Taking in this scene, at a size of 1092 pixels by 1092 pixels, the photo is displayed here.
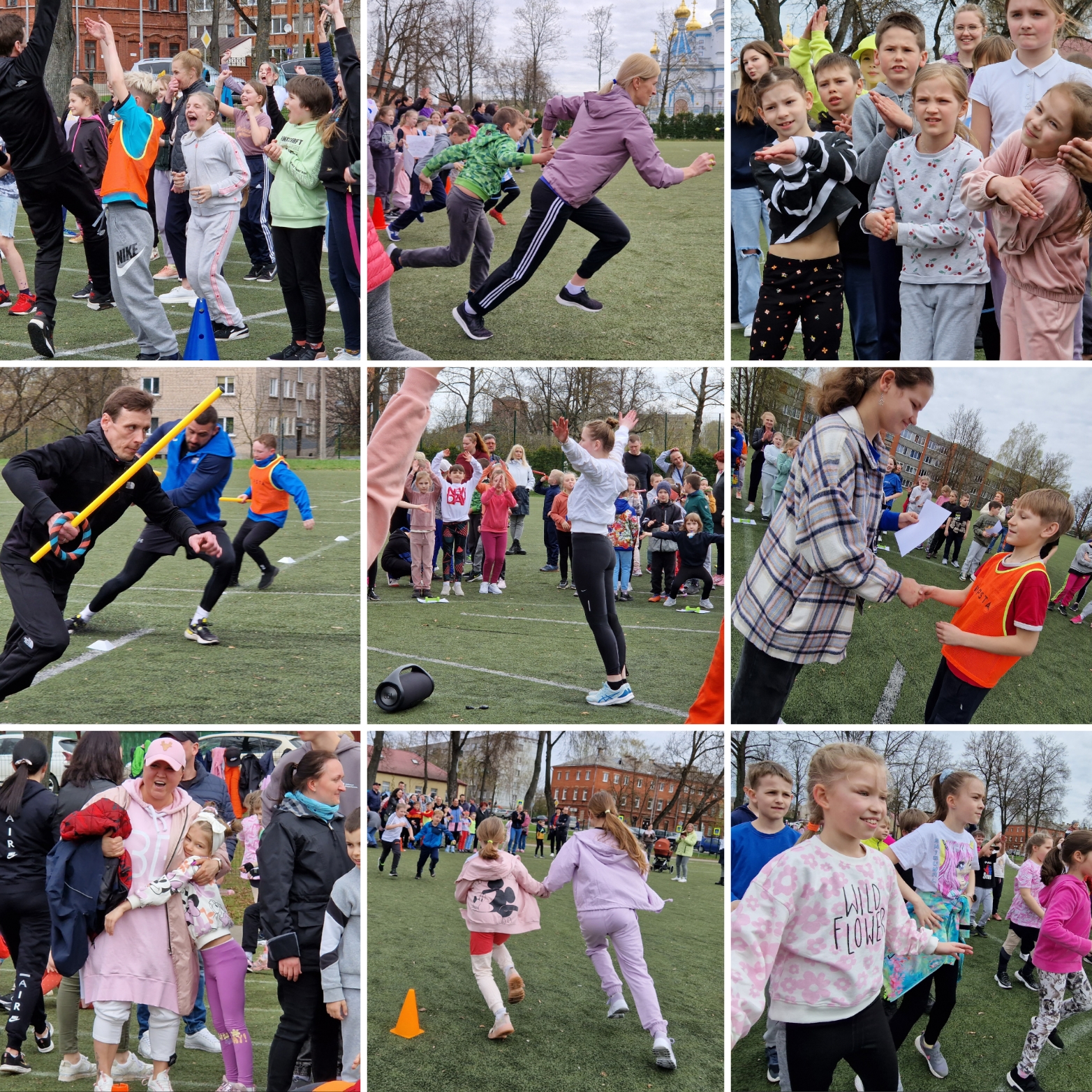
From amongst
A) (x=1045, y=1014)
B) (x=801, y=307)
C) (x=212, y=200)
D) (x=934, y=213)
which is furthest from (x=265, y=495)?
(x=1045, y=1014)

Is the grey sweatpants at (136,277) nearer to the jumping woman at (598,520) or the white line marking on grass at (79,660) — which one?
the white line marking on grass at (79,660)

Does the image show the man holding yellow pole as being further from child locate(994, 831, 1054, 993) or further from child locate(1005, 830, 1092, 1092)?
child locate(994, 831, 1054, 993)

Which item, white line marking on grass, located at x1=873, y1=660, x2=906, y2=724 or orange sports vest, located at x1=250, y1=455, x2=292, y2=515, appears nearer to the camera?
white line marking on grass, located at x1=873, y1=660, x2=906, y2=724

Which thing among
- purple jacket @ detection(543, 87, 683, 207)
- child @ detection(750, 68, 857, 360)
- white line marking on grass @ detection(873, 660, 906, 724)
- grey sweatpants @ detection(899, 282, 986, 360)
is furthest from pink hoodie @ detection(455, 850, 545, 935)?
purple jacket @ detection(543, 87, 683, 207)

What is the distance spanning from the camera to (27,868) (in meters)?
3.92

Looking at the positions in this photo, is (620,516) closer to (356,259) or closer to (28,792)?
(356,259)

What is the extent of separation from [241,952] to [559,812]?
2.21 m

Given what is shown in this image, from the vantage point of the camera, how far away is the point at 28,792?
154 inches

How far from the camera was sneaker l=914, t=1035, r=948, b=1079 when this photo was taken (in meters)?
4.09

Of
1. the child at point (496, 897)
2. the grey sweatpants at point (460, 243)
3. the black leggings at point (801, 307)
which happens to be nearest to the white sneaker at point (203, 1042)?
the child at point (496, 897)

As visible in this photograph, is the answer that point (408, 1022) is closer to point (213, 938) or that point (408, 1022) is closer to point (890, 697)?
point (213, 938)

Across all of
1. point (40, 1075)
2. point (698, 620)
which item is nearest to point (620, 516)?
point (698, 620)

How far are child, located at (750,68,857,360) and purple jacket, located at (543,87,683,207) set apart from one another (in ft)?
2.11

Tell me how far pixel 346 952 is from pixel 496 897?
→ 97 centimetres
